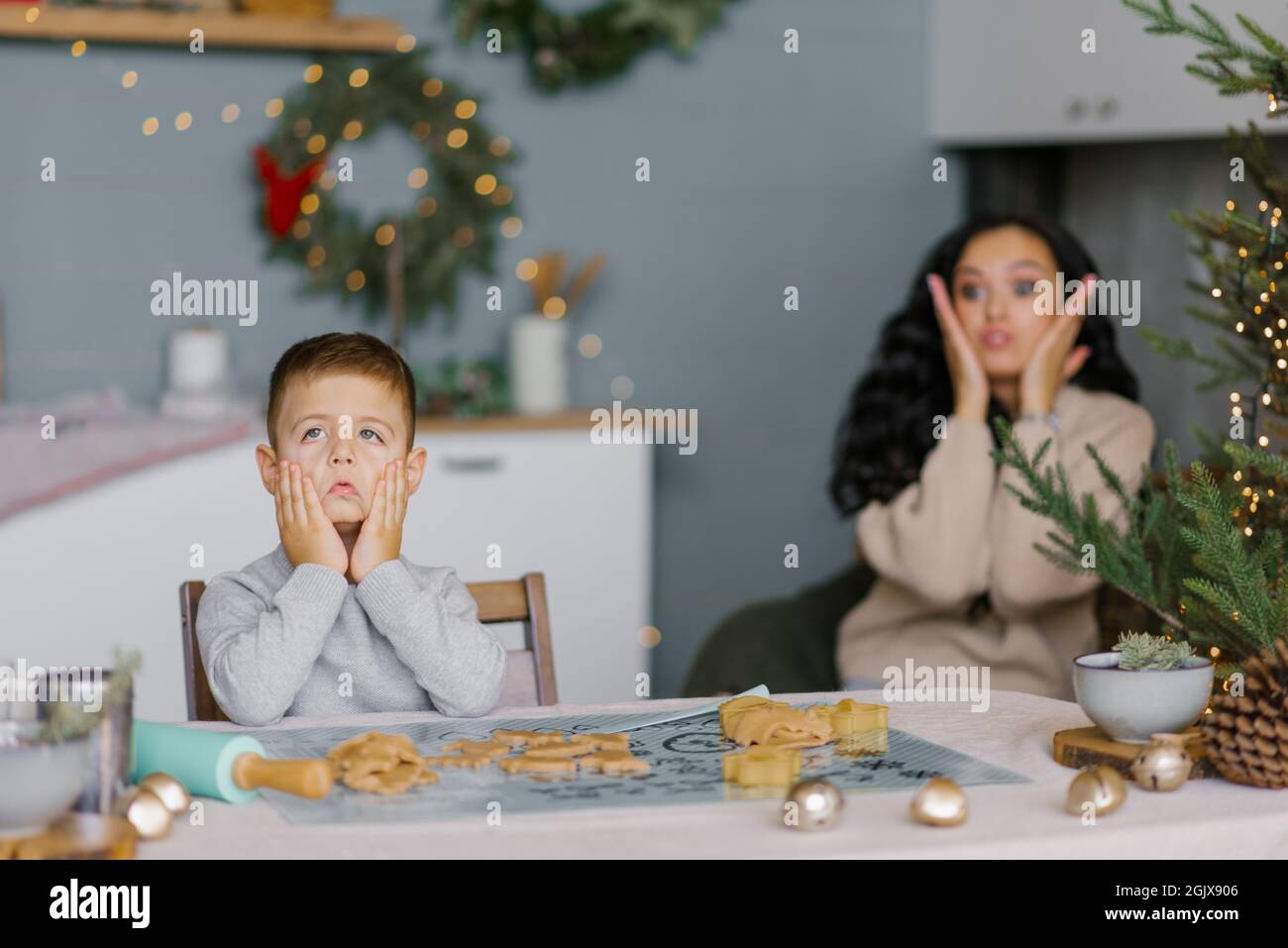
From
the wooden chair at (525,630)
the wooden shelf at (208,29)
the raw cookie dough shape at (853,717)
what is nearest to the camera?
the raw cookie dough shape at (853,717)

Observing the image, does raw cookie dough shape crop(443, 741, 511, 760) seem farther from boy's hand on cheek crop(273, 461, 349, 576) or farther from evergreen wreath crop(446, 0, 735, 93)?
evergreen wreath crop(446, 0, 735, 93)

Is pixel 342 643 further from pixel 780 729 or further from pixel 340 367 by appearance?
A: pixel 780 729

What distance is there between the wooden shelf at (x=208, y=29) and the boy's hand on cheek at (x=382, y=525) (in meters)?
1.94

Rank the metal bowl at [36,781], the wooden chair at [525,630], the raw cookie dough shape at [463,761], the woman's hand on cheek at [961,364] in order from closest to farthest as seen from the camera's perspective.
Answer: the metal bowl at [36,781] < the raw cookie dough shape at [463,761] < the wooden chair at [525,630] < the woman's hand on cheek at [961,364]

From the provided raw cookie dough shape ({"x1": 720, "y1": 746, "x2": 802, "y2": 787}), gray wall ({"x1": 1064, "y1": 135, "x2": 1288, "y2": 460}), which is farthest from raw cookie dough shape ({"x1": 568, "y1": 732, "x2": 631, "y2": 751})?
gray wall ({"x1": 1064, "y1": 135, "x2": 1288, "y2": 460})

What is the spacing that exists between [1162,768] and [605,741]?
40 centimetres

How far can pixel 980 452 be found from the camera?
247cm

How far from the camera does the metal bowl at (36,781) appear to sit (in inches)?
39.3

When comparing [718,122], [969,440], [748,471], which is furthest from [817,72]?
[969,440]

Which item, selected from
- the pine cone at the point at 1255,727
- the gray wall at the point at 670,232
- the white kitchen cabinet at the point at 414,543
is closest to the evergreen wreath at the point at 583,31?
the gray wall at the point at 670,232

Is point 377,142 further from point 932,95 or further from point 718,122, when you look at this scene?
point 932,95

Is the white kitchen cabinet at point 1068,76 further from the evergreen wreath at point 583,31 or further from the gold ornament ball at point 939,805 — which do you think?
the gold ornament ball at point 939,805

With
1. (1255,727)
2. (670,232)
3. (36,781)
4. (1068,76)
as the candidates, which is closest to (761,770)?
(1255,727)
